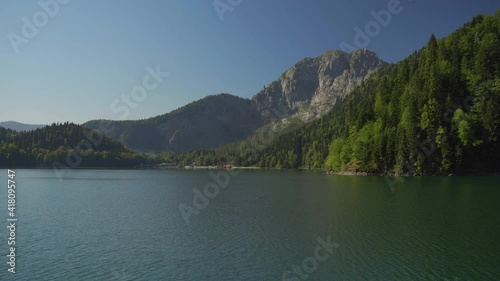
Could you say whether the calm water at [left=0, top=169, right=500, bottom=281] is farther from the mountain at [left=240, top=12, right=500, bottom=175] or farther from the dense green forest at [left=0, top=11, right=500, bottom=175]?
the dense green forest at [left=0, top=11, right=500, bottom=175]

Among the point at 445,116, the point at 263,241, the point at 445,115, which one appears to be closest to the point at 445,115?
the point at 445,115

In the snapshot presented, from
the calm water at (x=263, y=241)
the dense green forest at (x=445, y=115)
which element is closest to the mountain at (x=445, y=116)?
the dense green forest at (x=445, y=115)

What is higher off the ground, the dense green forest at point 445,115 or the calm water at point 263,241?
the dense green forest at point 445,115

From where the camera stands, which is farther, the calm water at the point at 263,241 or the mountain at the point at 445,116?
the mountain at the point at 445,116

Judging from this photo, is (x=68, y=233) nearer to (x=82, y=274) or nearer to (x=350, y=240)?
(x=82, y=274)

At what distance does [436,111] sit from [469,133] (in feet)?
47.7

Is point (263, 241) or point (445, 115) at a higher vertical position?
point (445, 115)

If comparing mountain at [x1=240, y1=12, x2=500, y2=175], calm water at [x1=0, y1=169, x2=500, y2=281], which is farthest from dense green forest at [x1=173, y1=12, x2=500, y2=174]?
calm water at [x1=0, y1=169, x2=500, y2=281]

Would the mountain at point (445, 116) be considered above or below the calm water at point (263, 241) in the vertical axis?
above

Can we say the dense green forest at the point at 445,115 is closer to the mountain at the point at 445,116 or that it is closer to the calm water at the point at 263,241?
the mountain at the point at 445,116

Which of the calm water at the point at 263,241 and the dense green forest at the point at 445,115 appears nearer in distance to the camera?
the calm water at the point at 263,241

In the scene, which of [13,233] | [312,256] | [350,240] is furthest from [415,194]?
[13,233]

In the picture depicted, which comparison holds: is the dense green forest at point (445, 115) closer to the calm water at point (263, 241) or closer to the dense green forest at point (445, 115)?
the dense green forest at point (445, 115)

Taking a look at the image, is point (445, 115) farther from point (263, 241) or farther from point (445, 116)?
point (263, 241)
